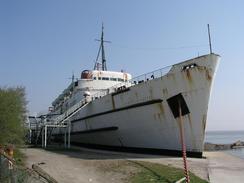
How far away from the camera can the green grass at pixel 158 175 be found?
→ 31.6 feet

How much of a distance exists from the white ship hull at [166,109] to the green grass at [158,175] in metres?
4.26

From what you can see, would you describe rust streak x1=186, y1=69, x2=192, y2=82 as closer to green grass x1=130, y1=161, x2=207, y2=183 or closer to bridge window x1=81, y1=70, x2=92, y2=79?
green grass x1=130, y1=161, x2=207, y2=183

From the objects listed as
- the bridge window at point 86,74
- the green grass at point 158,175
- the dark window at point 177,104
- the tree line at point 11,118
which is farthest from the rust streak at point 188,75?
the bridge window at point 86,74

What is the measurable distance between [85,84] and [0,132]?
10839 millimetres

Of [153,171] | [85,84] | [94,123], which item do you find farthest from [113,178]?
[85,84]

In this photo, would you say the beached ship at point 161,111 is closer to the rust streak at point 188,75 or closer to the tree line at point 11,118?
the rust streak at point 188,75

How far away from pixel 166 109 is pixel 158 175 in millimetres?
6071

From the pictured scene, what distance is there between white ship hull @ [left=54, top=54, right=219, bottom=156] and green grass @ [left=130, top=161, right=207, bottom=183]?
4.26 metres

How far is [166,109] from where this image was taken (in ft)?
52.5

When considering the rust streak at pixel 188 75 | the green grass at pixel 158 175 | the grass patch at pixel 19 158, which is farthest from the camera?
the rust streak at pixel 188 75

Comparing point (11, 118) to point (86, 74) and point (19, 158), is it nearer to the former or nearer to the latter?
point (19, 158)

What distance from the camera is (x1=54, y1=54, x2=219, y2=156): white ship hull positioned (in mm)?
15508

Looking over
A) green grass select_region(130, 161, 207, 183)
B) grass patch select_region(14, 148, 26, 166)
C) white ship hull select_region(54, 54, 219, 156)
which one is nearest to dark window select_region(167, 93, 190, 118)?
white ship hull select_region(54, 54, 219, 156)

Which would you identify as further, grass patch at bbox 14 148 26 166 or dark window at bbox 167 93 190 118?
dark window at bbox 167 93 190 118
